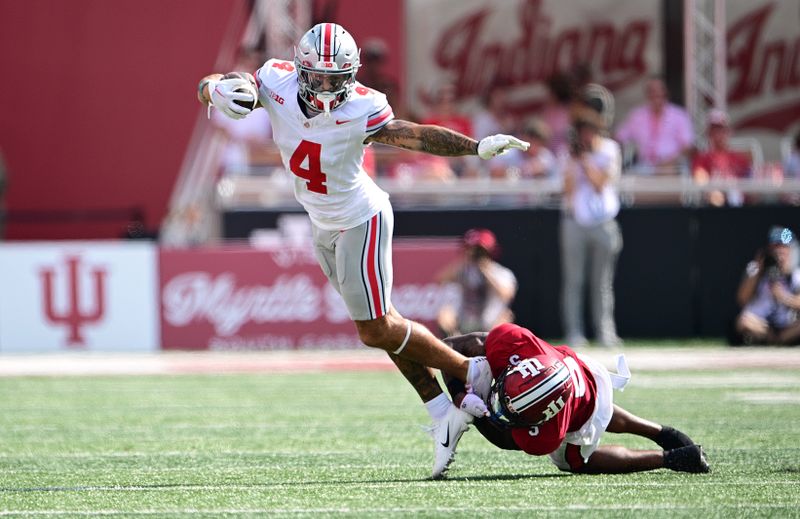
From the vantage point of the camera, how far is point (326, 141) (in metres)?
6.50

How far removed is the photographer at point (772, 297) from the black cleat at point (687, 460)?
738cm

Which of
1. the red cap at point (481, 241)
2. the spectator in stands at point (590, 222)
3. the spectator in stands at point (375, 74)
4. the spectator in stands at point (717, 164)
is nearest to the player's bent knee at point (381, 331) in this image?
the red cap at point (481, 241)

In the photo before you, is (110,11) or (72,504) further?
(110,11)

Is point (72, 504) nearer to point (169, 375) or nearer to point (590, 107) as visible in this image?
point (169, 375)

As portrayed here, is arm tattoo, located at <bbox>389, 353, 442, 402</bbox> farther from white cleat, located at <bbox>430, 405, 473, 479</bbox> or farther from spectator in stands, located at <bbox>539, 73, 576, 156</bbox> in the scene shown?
spectator in stands, located at <bbox>539, 73, 576, 156</bbox>

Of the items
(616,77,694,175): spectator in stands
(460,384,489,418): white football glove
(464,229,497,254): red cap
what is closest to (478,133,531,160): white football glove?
(460,384,489,418): white football glove

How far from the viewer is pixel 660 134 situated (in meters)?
14.9

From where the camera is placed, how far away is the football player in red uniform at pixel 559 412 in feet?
19.4

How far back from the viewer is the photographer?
13.2 m

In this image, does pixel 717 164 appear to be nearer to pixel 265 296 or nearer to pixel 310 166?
pixel 265 296

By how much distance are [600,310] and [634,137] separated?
7.86ft

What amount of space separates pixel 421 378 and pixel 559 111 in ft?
30.8

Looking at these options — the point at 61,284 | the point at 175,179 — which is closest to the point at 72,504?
the point at 61,284

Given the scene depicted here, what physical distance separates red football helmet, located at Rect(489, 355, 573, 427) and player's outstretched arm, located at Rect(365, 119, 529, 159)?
3.16 feet
